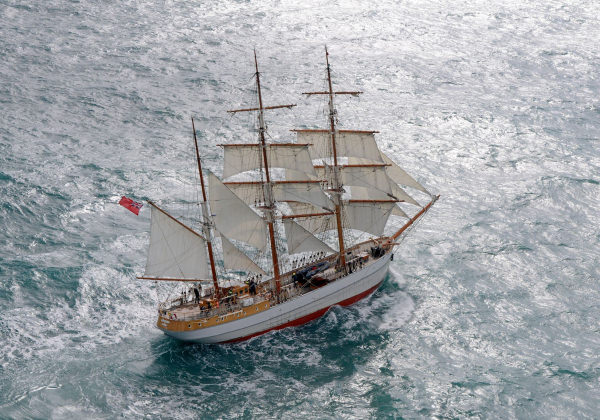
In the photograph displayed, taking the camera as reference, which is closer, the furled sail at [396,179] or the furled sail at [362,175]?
the furled sail at [362,175]

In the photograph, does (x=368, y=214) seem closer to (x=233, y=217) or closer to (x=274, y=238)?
(x=274, y=238)

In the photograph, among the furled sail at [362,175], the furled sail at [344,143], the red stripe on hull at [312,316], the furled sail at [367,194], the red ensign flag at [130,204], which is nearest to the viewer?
the red ensign flag at [130,204]

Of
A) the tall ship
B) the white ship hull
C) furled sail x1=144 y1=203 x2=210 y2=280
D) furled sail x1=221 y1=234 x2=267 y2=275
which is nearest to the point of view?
furled sail x1=144 y1=203 x2=210 y2=280

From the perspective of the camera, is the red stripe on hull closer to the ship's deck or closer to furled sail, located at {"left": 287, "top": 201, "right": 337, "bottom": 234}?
the ship's deck

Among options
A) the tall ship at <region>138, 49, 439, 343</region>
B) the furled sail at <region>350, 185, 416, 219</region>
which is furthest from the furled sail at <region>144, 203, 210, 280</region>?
the furled sail at <region>350, 185, 416, 219</region>

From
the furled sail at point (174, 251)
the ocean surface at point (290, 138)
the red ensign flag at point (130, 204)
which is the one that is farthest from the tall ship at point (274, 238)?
the ocean surface at point (290, 138)

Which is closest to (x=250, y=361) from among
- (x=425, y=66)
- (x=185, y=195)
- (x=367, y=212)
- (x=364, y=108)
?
(x=367, y=212)

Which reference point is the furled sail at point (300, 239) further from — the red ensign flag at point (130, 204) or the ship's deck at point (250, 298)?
the red ensign flag at point (130, 204)

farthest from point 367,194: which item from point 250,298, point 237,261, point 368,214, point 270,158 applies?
A: point 250,298
